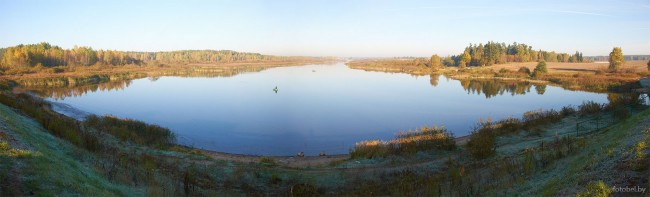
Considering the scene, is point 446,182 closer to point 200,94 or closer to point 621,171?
point 621,171

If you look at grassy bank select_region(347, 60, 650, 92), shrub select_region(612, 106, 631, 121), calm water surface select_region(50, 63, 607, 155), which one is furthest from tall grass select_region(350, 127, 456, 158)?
grassy bank select_region(347, 60, 650, 92)

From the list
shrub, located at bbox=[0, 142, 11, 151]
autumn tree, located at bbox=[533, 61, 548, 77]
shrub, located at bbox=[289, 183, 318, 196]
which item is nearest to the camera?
shrub, located at bbox=[0, 142, 11, 151]

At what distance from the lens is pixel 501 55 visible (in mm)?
113000

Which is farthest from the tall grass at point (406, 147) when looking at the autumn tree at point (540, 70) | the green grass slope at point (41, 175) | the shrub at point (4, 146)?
the autumn tree at point (540, 70)

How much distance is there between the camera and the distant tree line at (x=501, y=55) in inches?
4316

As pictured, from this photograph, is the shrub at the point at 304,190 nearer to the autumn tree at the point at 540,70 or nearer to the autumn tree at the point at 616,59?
the autumn tree at the point at 540,70

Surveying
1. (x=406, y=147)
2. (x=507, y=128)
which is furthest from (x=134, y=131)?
(x=507, y=128)

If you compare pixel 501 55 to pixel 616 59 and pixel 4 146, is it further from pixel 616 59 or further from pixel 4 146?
pixel 4 146

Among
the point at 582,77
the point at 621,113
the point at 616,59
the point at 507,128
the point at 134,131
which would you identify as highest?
the point at 616,59

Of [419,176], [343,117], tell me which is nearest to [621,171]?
[419,176]

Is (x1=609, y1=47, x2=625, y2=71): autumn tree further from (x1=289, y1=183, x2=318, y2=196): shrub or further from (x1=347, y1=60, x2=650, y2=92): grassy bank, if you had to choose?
(x1=289, y1=183, x2=318, y2=196): shrub

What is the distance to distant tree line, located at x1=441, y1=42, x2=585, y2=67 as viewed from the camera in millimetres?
109625

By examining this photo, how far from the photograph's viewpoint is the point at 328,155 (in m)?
21.1

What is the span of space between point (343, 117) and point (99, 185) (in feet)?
86.1
